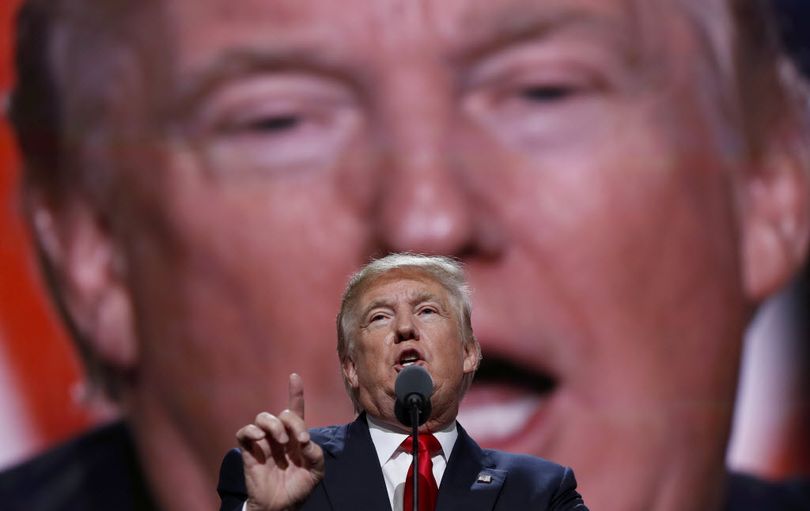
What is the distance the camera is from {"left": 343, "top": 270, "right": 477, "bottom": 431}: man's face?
1312mm

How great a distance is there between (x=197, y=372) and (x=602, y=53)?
1.18m

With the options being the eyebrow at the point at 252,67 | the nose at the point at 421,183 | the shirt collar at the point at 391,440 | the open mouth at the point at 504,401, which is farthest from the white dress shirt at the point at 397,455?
the eyebrow at the point at 252,67

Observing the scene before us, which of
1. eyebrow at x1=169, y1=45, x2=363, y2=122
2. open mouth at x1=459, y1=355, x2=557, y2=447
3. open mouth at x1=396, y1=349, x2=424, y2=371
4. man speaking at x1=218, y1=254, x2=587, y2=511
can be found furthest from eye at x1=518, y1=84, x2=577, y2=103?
open mouth at x1=396, y1=349, x2=424, y2=371

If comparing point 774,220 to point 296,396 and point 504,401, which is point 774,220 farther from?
point 296,396

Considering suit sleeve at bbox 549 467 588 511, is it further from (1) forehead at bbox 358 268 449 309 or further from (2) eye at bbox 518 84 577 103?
(2) eye at bbox 518 84 577 103

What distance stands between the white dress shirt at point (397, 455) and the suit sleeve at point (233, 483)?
149mm

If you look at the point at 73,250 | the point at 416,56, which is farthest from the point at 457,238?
the point at 73,250

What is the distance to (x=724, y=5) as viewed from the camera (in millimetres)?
2953

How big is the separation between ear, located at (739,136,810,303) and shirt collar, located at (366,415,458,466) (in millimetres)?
1762

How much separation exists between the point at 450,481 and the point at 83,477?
182cm

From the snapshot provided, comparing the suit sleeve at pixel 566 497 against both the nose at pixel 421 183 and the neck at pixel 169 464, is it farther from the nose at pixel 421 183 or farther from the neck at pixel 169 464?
the neck at pixel 169 464

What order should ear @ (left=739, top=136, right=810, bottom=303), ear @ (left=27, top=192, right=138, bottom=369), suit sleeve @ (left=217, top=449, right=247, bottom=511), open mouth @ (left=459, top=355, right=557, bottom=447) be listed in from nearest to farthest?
suit sleeve @ (left=217, top=449, right=247, bottom=511)
open mouth @ (left=459, top=355, right=557, bottom=447)
ear @ (left=27, top=192, right=138, bottom=369)
ear @ (left=739, top=136, right=810, bottom=303)

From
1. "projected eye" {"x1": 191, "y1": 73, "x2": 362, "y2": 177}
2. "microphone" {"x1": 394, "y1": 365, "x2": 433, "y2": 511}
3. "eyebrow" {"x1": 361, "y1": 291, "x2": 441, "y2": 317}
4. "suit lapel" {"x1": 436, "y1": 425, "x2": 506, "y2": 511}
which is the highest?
"projected eye" {"x1": 191, "y1": 73, "x2": 362, "y2": 177}

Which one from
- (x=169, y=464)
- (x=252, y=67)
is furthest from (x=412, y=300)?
(x=169, y=464)
